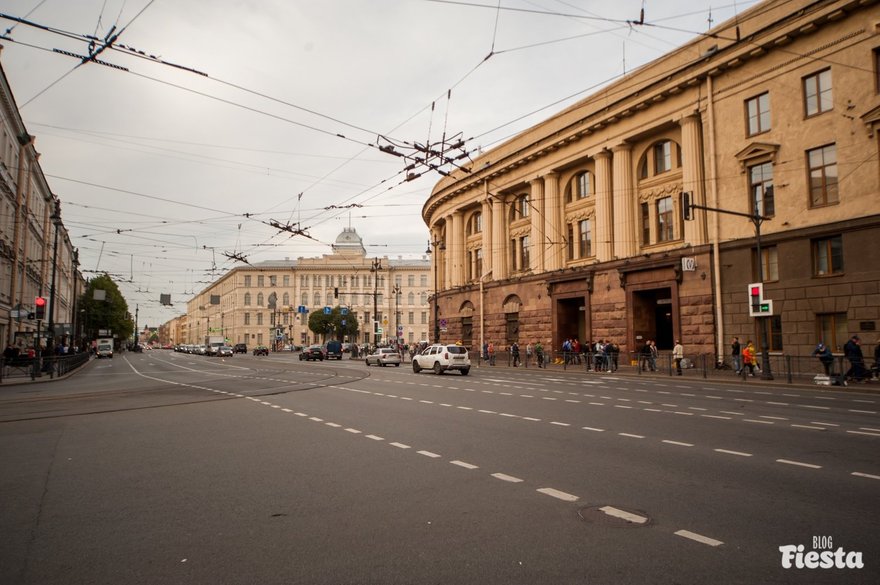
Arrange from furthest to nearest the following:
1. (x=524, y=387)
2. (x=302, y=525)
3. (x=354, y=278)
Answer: (x=354, y=278) → (x=524, y=387) → (x=302, y=525)

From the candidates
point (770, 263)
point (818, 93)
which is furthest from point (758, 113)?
point (770, 263)

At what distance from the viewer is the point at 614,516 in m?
5.44

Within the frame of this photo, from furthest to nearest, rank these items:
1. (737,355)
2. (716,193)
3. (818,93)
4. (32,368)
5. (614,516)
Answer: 1. (716,193)
2. (32,368)
3. (737,355)
4. (818,93)
5. (614,516)

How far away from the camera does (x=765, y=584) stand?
13.1 feet

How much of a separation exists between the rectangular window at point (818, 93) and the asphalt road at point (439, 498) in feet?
57.9

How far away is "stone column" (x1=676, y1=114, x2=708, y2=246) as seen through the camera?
96.8ft

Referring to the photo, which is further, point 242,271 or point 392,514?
point 242,271

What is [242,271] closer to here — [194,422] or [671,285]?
[671,285]

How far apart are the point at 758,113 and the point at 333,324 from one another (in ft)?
260

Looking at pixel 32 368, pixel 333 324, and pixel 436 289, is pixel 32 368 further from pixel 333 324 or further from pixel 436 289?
pixel 333 324

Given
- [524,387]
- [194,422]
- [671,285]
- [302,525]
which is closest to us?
[302,525]

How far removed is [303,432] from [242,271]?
10585cm

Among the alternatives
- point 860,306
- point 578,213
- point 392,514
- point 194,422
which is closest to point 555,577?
point 392,514

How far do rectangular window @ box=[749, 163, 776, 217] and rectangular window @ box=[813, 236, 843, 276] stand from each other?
2528 millimetres
